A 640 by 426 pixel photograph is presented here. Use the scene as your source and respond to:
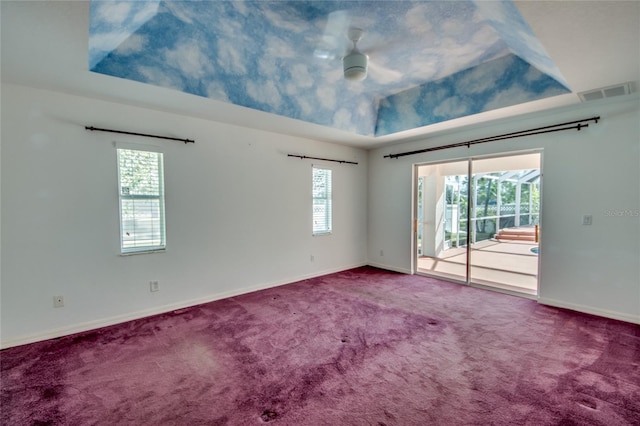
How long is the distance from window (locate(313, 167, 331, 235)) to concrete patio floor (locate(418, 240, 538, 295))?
2067mm

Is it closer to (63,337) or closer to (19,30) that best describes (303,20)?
(19,30)

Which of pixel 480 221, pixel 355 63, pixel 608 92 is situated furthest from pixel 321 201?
pixel 608 92

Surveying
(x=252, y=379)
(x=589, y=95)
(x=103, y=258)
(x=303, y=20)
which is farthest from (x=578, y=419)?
(x=103, y=258)

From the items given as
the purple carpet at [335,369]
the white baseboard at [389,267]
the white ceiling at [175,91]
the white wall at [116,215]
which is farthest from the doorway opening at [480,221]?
the white wall at [116,215]

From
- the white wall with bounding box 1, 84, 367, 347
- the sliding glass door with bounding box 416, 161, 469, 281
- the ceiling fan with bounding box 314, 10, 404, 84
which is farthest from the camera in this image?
the sliding glass door with bounding box 416, 161, 469, 281

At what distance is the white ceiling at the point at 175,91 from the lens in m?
1.73

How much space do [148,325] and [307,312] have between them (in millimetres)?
1820

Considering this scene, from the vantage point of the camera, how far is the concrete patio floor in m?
4.62

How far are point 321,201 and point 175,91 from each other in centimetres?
306

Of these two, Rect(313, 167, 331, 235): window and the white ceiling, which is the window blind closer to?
Rect(313, 167, 331, 235): window

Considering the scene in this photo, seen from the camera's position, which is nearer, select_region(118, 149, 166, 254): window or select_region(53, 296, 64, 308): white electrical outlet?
select_region(53, 296, 64, 308): white electrical outlet

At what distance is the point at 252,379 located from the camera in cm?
219

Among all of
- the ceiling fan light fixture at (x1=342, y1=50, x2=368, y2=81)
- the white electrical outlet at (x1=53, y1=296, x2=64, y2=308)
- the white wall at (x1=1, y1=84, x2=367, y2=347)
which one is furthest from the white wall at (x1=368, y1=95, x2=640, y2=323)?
the white electrical outlet at (x1=53, y1=296, x2=64, y2=308)

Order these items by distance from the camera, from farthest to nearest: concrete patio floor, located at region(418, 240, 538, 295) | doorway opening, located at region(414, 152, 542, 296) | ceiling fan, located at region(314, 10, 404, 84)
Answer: doorway opening, located at region(414, 152, 542, 296)
concrete patio floor, located at region(418, 240, 538, 295)
ceiling fan, located at region(314, 10, 404, 84)
